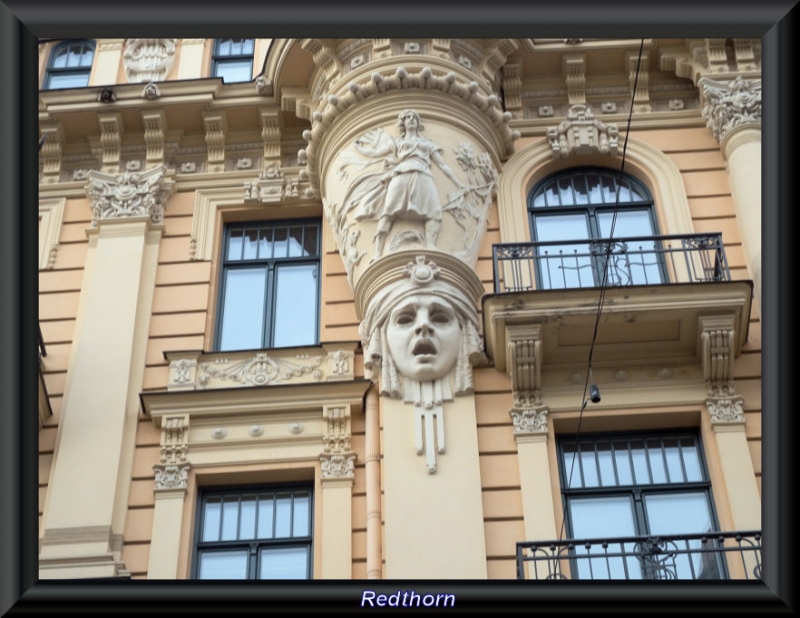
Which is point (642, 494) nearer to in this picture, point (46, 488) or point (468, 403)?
point (468, 403)

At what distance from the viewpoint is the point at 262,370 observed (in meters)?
13.3

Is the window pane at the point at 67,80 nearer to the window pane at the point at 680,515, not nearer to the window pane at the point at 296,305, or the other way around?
the window pane at the point at 296,305

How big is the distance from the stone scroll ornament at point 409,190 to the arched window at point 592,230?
0.89m

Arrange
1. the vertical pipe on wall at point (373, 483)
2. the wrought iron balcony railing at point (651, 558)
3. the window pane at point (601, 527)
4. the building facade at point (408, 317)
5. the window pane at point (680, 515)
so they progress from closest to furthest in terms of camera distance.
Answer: the wrought iron balcony railing at point (651, 558) → the window pane at point (601, 527) → the vertical pipe on wall at point (373, 483) → the window pane at point (680, 515) → the building facade at point (408, 317)

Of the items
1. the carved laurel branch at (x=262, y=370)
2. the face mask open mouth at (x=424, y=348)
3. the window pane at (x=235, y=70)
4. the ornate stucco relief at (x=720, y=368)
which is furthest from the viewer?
the window pane at (x=235, y=70)

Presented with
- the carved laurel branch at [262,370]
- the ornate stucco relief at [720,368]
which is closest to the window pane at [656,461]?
the ornate stucco relief at [720,368]

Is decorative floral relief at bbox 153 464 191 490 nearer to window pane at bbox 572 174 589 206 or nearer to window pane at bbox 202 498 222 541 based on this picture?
window pane at bbox 202 498 222 541

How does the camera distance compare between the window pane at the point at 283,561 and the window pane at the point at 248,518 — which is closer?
the window pane at the point at 283,561

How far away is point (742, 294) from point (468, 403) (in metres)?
3.09


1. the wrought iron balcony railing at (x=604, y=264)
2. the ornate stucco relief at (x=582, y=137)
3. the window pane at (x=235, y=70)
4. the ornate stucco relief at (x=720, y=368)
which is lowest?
the ornate stucco relief at (x=720, y=368)

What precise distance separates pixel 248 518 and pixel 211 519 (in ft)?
1.31

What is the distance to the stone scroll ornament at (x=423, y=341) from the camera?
39.5ft

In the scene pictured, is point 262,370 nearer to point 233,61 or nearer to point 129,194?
point 129,194

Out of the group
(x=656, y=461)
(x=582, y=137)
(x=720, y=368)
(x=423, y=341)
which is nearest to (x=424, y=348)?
(x=423, y=341)
